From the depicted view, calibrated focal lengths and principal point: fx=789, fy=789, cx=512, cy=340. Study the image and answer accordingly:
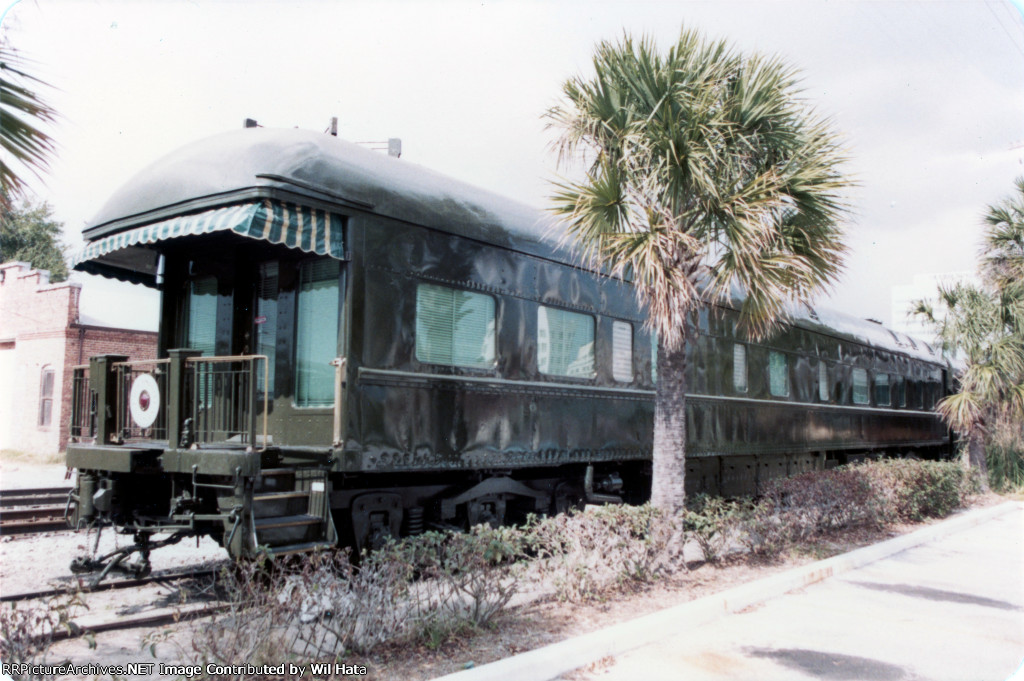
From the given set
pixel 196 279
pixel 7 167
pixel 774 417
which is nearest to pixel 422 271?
pixel 196 279

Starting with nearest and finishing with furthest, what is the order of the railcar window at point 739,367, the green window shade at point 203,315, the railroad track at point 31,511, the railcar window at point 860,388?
the green window shade at point 203,315 → the railroad track at point 31,511 → the railcar window at point 739,367 → the railcar window at point 860,388

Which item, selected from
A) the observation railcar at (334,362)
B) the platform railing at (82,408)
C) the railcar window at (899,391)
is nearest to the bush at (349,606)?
the observation railcar at (334,362)

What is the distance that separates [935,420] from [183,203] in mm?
21849

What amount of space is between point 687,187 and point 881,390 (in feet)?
44.3

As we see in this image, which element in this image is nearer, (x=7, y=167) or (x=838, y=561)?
(x=7, y=167)

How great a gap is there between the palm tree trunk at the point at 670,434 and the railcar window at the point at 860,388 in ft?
36.3

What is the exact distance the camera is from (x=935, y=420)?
881 inches

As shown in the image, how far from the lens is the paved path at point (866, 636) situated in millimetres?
5062

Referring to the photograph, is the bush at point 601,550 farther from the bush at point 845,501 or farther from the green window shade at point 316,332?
the green window shade at point 316,332

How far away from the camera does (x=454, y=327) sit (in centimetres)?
763

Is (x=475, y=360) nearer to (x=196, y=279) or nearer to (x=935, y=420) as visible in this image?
(x=196, y=279)

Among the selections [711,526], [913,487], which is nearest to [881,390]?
[913,487]

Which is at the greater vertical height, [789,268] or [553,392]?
[789,268]

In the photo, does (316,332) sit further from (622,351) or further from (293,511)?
(622,351)
